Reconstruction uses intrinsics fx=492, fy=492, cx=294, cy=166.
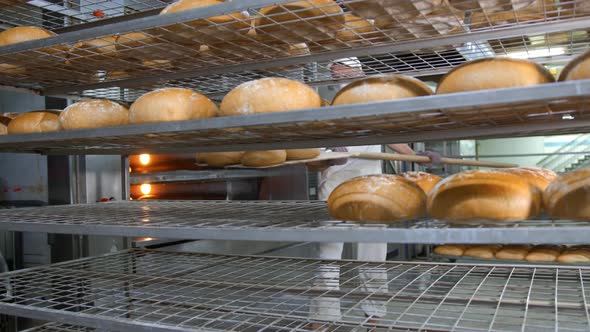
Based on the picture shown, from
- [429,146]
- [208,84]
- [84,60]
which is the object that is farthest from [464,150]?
[84,60]

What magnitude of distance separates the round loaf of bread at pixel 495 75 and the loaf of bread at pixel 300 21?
372mm

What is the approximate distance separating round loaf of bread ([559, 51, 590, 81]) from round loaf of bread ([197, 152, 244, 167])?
1.60 meters

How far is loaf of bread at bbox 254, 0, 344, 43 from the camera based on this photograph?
1.37 m

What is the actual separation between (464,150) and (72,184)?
834cm

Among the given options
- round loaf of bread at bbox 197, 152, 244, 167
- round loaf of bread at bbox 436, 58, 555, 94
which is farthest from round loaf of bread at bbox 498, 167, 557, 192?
round loaf of bread at bbox 197, 152, 244, 167

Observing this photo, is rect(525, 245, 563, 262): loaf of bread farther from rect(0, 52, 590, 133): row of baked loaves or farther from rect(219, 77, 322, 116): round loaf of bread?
rect(219, 77, 322, 116): round loaf of bread

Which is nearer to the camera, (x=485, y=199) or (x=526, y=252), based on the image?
(x=485, y=199)

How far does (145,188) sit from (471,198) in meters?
2.05

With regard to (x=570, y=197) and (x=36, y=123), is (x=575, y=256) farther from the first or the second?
(x=36, y=123)

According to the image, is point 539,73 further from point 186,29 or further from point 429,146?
point 429,146

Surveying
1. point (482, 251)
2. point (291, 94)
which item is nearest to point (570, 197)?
point (291, 94)

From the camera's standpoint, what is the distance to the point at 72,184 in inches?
100

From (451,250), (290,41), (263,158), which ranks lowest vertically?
(451,250)

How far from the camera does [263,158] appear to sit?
2365 mm
